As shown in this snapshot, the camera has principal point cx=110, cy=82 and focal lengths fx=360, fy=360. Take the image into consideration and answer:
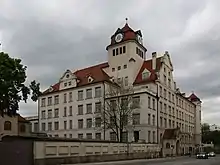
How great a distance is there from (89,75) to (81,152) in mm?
40703

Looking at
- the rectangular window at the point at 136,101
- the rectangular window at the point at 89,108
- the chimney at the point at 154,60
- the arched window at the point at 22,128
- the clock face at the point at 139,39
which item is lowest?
the arched window at the point at 22,128

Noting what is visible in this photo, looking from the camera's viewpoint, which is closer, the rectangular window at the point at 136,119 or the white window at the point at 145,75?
the rectangular window at the point at 136,119

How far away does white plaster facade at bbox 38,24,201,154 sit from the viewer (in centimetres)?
7268

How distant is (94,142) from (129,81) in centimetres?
3451

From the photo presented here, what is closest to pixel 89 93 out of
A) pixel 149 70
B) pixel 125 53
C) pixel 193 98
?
pixel 125 53

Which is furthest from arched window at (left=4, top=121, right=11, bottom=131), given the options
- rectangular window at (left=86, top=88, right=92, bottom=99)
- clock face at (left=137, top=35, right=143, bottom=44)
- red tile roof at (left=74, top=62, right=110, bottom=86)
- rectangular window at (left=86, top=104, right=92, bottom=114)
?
clock face at (left=137, top=35, right=143, bottom=44)

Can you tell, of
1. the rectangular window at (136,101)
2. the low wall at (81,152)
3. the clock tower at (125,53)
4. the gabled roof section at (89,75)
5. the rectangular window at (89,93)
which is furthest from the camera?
the gabled roof section at (89,75)

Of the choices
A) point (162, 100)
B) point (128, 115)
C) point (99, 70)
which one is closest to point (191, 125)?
point (162, 100)

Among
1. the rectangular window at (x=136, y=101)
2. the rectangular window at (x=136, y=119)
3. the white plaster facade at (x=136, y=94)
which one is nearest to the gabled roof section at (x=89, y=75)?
the white plaster facade at (x=136, y=94)

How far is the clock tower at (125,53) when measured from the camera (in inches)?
3091

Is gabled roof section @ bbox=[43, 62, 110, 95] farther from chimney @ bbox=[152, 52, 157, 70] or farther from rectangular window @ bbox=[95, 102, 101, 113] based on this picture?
chimney @ bbox=[152, 52, 157, 70]

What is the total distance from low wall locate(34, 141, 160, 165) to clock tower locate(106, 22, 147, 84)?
2366 centimetres

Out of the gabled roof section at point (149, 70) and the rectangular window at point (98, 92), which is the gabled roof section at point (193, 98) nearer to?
the gabled roof section at point (149, 70)

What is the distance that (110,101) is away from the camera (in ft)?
231
